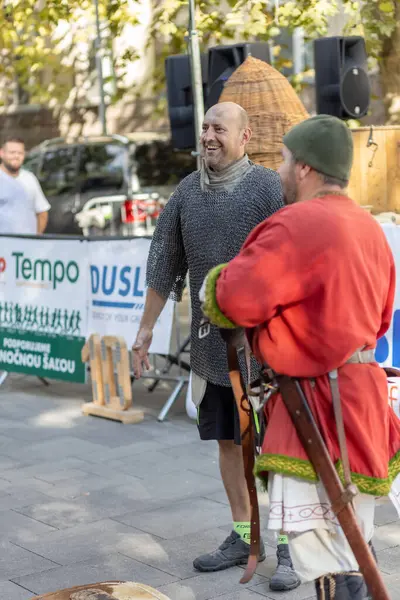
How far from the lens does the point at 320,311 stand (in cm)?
322

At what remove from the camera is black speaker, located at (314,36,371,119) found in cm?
1023

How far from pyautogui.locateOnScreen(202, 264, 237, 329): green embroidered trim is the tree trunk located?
11.0 m

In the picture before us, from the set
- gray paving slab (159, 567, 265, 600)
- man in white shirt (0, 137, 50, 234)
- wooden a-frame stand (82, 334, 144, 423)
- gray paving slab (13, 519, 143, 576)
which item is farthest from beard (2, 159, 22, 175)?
gray paving slab (159, 567, 265, 600)

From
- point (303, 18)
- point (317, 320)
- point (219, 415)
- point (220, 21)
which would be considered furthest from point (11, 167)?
point (317, 320)

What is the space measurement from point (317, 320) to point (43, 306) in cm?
579

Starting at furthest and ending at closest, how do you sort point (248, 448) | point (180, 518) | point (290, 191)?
Answer: point (180, 518), point (248, 448), point (290, 191)

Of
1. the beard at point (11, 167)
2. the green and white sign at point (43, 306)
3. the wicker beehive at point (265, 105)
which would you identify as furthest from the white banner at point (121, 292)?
the beard at point (11, 167)

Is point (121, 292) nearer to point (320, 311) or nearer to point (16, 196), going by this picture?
point (16, 196)

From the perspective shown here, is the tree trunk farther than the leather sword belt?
Yes

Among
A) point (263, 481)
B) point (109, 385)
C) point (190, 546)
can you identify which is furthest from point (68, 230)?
point (263, 481)

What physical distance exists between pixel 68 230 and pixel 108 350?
9540 millimetres

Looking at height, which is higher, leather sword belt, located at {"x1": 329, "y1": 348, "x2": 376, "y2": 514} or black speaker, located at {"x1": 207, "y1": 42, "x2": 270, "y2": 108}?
black speaker, located at {"x1": 207, "y1": 42, "x2": 270, "y2": 108}

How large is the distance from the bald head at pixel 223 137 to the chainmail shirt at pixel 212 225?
117 millimetres

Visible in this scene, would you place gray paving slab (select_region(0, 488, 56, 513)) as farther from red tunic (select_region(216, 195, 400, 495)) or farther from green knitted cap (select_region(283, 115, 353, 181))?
green knitted cap (select_region(283, 115, 353, 181))
